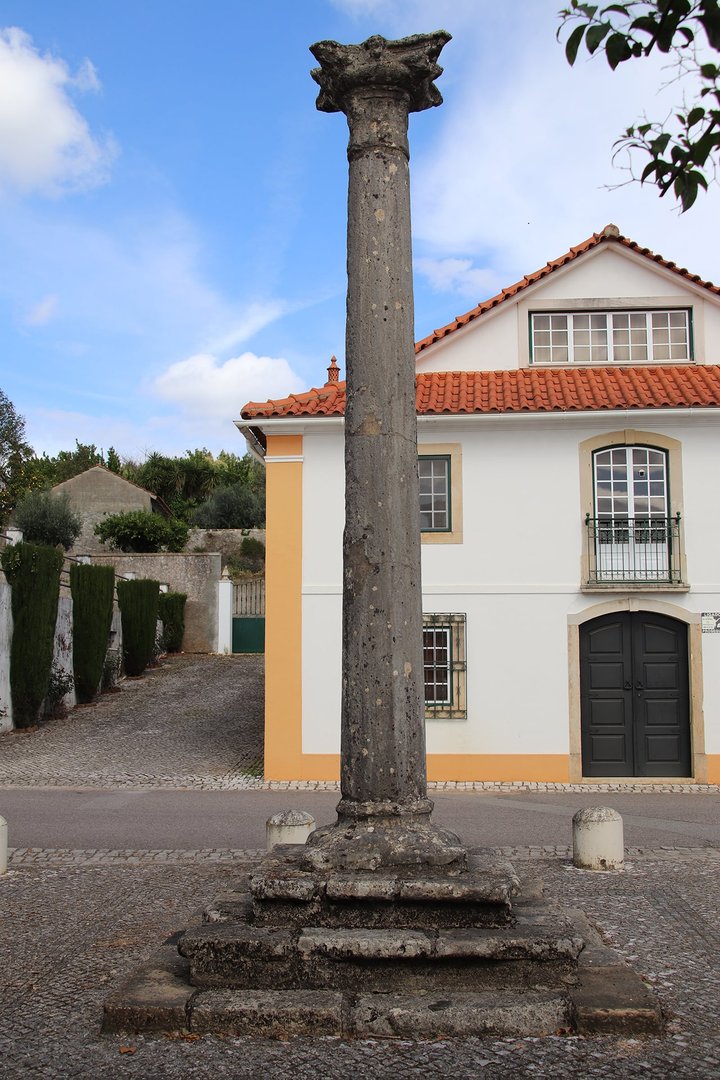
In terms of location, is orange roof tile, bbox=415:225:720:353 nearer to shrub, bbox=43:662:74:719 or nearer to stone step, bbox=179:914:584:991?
shrub, bbox=43:662:74:719

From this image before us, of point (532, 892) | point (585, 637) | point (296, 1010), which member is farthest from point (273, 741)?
point (296, 1010)

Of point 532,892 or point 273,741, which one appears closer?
point 532,892

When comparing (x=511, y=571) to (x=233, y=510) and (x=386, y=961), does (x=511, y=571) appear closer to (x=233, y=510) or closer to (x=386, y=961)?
(x=386, y=961)

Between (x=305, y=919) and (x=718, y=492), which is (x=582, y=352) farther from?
(x=305, y=919)

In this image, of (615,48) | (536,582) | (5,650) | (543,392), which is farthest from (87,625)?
(615,48)

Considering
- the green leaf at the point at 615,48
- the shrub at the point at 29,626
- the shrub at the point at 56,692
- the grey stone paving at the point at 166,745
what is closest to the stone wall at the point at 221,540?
the grey stone paving at the point at 166,745

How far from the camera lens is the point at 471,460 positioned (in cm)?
1479

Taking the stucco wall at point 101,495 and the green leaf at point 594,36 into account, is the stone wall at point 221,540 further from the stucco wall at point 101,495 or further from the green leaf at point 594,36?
the green leaf at point 594,36

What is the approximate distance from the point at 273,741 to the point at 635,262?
926cm

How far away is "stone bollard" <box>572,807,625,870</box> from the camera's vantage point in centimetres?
848

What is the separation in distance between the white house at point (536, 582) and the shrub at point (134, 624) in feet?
40.6

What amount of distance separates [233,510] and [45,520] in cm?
957

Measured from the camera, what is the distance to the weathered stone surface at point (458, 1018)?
13.8 ft

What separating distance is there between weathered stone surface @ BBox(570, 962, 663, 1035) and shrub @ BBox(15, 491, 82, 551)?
1462 inches
